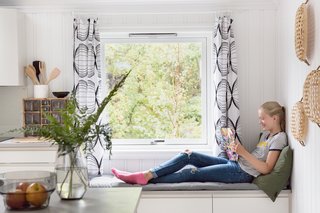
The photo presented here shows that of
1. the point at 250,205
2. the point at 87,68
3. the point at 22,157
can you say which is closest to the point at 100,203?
the point at 250,205

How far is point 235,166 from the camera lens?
411 centimetres

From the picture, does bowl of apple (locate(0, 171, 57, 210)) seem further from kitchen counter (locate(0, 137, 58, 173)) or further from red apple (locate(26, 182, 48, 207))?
kitchen counter (locate(0, 137, 58, 173))

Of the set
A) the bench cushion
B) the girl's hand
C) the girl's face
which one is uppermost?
the girl's face

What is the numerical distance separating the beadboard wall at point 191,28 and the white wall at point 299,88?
150 millimetres

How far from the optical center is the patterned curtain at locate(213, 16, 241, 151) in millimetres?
4504

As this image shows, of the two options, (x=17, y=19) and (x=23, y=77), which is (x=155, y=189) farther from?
(x=17, y=19)

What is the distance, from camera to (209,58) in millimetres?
4762

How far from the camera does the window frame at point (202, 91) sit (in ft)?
15.6

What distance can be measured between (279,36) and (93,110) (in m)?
1.80

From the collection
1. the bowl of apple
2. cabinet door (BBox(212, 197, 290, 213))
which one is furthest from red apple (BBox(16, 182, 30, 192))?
cabinet door (BBox(212, 197, 290, 213))

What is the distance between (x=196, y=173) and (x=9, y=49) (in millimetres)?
1981

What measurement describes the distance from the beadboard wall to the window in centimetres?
24

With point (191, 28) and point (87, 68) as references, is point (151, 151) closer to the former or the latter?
point (87, 68)

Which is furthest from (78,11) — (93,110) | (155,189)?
(155,189)
